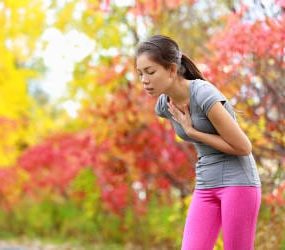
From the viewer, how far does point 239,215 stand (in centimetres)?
377

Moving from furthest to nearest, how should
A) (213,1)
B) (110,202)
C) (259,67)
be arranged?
(110,202), (213,1), (259,67)

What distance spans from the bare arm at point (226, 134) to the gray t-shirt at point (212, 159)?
0.05 metres

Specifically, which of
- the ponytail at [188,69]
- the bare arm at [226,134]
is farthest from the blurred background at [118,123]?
the bare arm at [226,134]

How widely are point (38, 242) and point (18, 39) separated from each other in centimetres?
358

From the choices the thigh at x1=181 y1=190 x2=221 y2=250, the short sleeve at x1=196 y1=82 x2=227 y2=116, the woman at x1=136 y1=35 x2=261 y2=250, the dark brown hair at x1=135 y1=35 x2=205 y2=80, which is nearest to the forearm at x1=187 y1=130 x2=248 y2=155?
the woman at x1=136 y1=35 x2=261 y2=250

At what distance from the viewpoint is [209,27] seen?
832 cm

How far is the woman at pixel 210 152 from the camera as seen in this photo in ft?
12.3

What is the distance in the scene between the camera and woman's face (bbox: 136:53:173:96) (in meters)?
3.81

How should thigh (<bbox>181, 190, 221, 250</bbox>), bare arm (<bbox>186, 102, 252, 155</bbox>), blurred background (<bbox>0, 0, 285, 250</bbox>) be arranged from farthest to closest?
blurred background (<bbox>0, 0, 285, 250</bbox>), thigh (<bbox>181, 190, 221, 250</bbox>), bare arm (<bbox>186, 102, 252, 155</bbox>)

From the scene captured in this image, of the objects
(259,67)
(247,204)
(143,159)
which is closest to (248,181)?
(247,204)

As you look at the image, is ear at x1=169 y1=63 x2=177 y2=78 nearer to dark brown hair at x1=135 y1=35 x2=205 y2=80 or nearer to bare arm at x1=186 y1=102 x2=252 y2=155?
dark brown hair at x1=135 y1=35 x2=205 y2=80

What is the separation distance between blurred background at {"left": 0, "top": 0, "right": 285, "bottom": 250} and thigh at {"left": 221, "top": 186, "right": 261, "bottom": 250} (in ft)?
5.20

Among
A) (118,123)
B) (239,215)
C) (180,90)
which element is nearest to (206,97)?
(180,90)

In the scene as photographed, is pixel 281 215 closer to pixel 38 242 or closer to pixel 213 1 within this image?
pixel 213 1
